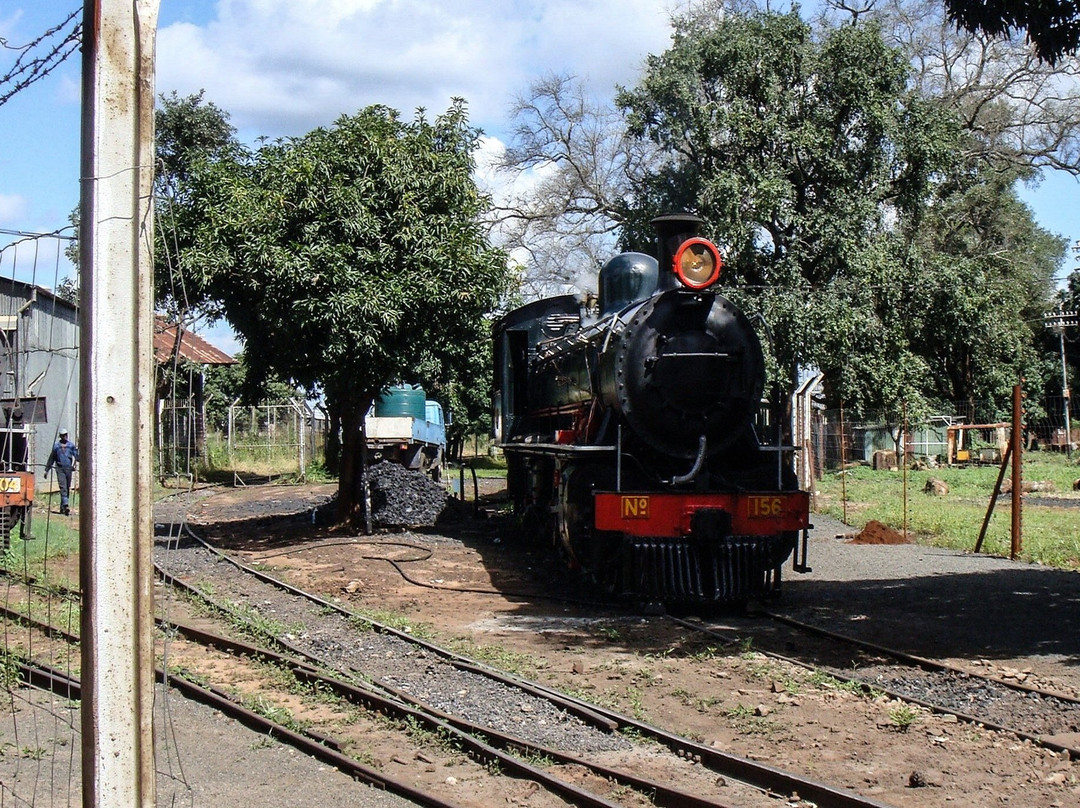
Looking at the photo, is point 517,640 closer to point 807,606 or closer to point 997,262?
point 807,606

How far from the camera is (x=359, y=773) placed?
214 inches

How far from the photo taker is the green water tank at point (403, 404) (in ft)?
83.5

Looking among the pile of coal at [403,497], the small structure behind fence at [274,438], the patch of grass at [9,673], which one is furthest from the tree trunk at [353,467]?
the small structure behind fence at [274,438]

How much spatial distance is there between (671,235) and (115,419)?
7.00m

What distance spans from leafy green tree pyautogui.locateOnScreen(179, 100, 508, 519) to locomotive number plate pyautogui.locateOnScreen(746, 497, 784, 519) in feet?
19.4

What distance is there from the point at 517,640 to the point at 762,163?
14.7 meters

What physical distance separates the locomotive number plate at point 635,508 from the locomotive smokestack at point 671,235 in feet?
6.72

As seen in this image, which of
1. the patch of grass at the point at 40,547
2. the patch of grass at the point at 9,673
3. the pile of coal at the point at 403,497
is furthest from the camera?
the pile of coal at the point at 403,497

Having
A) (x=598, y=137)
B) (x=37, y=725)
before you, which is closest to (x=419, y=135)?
(x=37, y=725)

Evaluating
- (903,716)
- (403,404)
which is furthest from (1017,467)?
(403,404)

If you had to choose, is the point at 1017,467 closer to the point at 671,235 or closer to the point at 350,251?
the point at 671,235

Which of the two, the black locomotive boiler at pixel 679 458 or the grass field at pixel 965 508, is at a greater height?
the black locomotive boiler at pixel 679 458

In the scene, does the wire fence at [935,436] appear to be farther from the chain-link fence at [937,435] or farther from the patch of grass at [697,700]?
the patch of grass at [697,700]

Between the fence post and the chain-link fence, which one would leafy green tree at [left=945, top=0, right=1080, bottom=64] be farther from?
the chain-link fence
